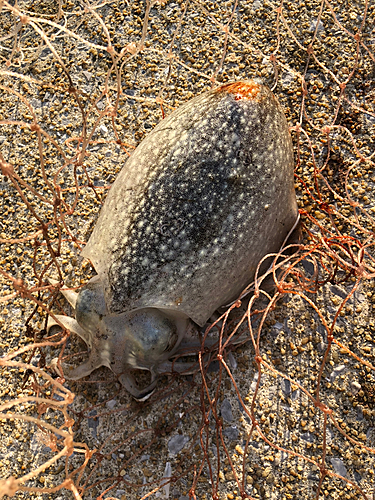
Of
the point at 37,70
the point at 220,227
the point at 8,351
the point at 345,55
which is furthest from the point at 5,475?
the point at 345,55

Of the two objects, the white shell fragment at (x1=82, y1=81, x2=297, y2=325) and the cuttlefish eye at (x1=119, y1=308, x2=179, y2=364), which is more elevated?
the white shell fragment at (x1=82, y1=81, x2=297, y2=325)

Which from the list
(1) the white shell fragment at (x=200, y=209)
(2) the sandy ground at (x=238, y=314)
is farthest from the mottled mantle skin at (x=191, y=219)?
(2) the sandy ground at (x=238, y=314)

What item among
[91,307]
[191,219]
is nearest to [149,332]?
[91,307]

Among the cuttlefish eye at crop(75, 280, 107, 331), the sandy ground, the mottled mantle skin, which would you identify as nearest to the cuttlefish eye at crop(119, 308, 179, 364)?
the mottled mantle skin

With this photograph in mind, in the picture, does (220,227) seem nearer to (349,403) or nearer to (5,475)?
(349,403)

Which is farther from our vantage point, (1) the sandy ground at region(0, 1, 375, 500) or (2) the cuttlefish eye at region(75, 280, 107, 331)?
(1) the sandy ground at region(0, 1, 375, 500)

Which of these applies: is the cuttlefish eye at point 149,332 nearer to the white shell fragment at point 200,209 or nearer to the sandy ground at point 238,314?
the white shell fragment at point 200,209

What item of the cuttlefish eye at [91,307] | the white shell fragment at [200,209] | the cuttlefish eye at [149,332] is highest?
the white shell fragment at [200,209]

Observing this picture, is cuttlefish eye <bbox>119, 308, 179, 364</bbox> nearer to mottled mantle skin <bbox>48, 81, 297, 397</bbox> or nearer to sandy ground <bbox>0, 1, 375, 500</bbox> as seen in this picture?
mottled mantle skin <bbox>48, 81, 297, 397</bbox>

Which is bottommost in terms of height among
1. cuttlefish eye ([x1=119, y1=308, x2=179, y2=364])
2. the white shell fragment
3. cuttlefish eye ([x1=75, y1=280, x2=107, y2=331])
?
cuttlefish eye ([x1=119, y1=308, x2=179, y2=364])
